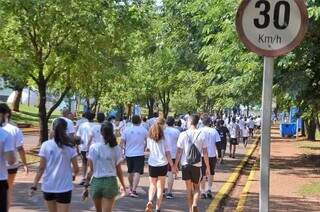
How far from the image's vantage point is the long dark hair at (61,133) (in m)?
7.33

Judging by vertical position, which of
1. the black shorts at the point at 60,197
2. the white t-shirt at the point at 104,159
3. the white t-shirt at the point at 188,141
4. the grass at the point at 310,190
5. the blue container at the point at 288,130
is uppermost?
the blue container at the point at 288,130

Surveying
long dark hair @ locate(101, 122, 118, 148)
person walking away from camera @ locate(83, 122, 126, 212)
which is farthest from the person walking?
long dark hair @ locate(101, 122, 118, 148)

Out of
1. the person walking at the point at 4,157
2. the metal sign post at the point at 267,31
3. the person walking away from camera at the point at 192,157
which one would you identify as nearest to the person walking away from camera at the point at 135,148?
the person walking away from camera at the point at 192,157

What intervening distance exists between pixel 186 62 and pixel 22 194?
48.2 ft

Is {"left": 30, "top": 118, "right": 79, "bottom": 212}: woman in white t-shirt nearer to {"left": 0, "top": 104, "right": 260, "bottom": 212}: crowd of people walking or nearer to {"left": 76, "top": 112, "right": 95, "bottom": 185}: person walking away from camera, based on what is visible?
{"left": 0, "top": 104, "right": 260, "bottom": 212}: crowd of people walking

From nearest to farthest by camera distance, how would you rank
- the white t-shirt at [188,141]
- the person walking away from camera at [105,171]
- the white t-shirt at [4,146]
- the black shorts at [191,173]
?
the white t-shirt at [4,146], the person walking away from camera at [105,171], the black shorts at [191,173], the white t-shirt at [188,141]

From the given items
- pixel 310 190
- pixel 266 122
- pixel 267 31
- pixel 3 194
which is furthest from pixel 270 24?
pixel 310 190

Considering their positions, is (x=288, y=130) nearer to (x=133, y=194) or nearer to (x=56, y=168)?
(x=133, y=194)

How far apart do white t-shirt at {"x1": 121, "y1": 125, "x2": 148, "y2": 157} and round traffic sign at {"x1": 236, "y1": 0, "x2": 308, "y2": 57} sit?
8317 millimetres

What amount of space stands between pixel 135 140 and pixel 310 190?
484 cm

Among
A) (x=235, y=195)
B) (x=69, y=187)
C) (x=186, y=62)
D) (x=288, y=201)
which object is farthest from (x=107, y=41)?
(x=69, y=187)

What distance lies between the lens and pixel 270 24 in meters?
4.93

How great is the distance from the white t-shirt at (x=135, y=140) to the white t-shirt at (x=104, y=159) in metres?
4.79

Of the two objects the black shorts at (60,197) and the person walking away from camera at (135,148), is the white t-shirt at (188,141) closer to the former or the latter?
the person walking away from camera at (135,148)
